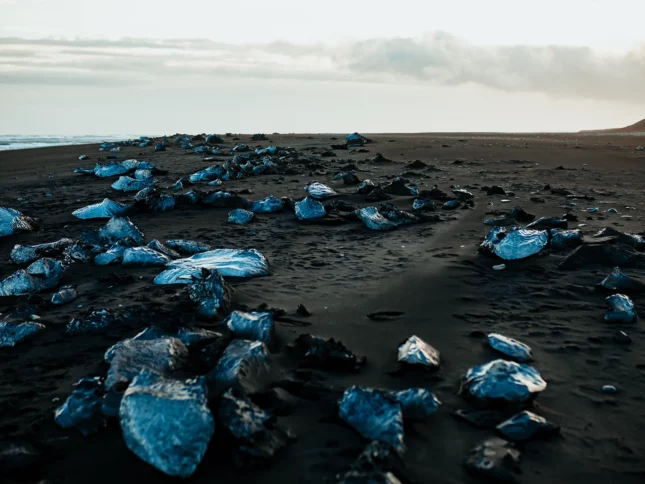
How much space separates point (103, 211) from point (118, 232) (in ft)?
4.37

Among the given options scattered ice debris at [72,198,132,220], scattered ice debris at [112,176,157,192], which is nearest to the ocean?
scattered ice debris at [112,176,157,192]

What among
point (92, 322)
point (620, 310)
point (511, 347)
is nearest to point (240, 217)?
point (92, 322)

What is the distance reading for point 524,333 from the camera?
256 cm

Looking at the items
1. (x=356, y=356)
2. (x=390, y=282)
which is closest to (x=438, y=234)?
(x=390, y=282)

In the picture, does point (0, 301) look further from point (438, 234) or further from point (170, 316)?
point (438, 234)

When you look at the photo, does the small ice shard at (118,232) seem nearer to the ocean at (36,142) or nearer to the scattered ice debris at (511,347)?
the scattered ice debris at (511,347)

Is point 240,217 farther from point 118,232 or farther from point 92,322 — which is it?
point 92,322

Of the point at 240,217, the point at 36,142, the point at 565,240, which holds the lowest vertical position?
the point at 36,142

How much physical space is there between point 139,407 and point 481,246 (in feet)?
9.16

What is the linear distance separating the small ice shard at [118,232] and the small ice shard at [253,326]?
78.7 inches

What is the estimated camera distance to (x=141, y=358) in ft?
6.89

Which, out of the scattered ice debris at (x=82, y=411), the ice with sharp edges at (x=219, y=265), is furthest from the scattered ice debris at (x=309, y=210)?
the scattered ice debris at (x=82, y=411)

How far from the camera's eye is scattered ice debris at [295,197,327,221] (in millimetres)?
4875

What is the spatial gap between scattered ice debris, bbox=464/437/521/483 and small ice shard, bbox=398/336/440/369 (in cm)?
50
